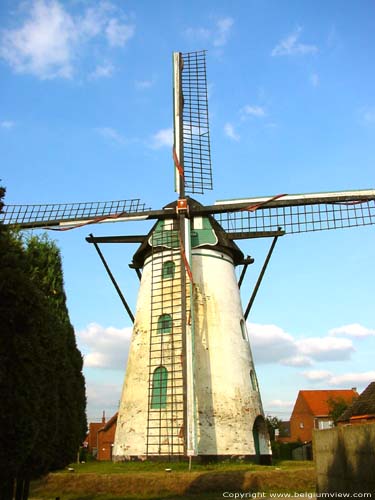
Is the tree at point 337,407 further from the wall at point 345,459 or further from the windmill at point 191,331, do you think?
the wall at point 345,459

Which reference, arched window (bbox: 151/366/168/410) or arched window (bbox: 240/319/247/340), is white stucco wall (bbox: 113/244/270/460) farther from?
arched window (bbox: 151/366/168/410)

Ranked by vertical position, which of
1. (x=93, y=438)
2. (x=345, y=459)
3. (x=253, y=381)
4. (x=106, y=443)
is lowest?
(x=345, y=459)

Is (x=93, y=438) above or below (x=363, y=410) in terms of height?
above

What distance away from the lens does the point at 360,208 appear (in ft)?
62.2

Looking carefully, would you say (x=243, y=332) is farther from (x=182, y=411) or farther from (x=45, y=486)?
(x=45, y=486)

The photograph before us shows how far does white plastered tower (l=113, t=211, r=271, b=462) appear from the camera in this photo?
16859 millimetres

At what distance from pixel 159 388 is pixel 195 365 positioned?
140 cm

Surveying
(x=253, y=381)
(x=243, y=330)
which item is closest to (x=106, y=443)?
(x=253, y=381)

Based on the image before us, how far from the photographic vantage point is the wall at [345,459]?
19.5ft

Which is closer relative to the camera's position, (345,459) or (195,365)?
(345,459)

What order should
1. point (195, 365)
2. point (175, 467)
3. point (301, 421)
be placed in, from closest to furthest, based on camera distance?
point (175, 467) → point (195, 365) → point (301, 421)

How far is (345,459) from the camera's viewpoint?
20.9 feet

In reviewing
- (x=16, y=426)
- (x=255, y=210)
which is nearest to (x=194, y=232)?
(x=255, y=210)

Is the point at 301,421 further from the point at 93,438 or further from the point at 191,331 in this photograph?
the point at 191,331
